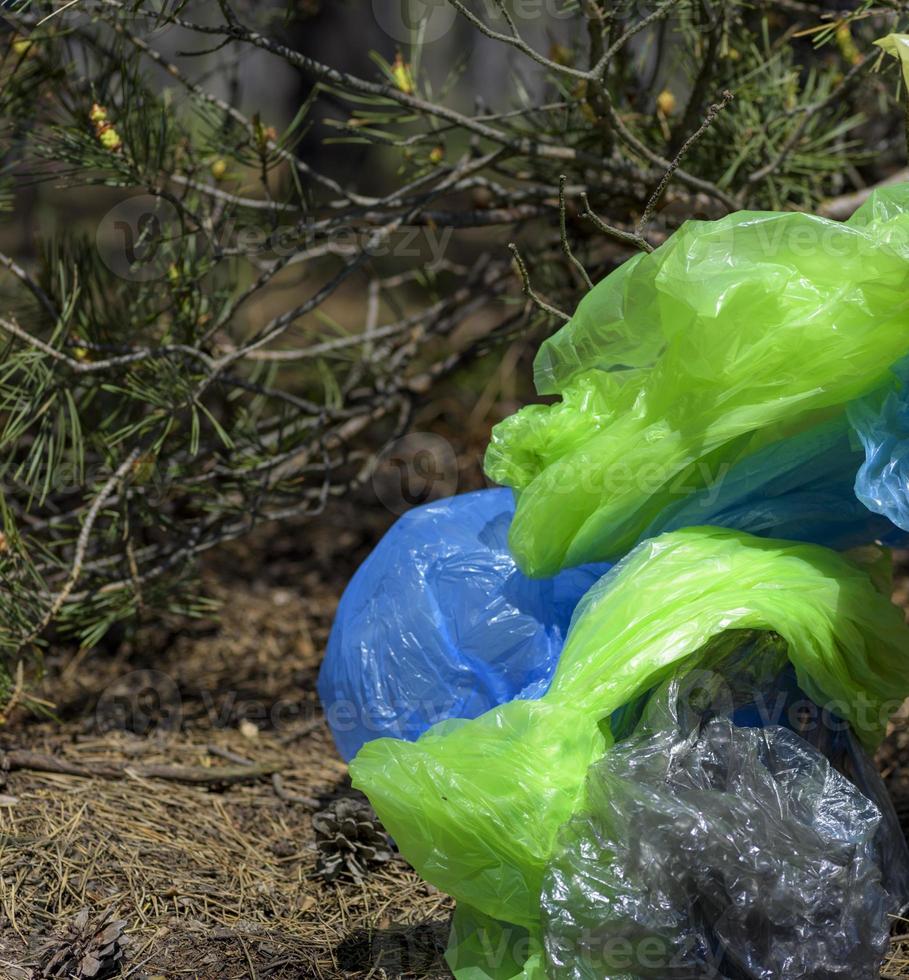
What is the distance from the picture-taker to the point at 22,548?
5.13ft

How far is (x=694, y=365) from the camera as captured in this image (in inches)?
46.0

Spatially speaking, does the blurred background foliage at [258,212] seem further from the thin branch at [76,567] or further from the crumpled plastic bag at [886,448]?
the crumpled plastic bag at [886,448]

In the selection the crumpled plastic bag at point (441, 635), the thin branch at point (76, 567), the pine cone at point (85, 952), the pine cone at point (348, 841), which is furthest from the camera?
the thin branch at point (76, 567)

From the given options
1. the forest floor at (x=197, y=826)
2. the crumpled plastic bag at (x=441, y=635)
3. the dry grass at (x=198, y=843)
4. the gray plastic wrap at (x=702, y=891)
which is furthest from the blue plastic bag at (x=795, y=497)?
the dry grass at (x=198, y=843)

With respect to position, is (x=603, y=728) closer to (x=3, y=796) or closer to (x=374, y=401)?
(x=3, y=796)

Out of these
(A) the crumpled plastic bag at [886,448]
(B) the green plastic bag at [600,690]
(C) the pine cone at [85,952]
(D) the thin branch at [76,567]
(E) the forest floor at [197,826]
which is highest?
(A) the crumpled plastic bag at [886,448]

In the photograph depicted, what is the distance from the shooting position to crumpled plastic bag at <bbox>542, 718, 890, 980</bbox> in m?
1.05

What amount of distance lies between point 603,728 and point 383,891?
437 mm

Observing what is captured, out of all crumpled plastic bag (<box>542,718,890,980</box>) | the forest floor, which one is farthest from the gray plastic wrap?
the forest floor

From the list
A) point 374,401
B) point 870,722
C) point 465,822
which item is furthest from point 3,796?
point 870,722

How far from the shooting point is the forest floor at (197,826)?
1.23 meters

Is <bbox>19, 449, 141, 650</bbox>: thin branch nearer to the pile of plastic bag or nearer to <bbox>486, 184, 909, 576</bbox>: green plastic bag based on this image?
the pile of plastic bag

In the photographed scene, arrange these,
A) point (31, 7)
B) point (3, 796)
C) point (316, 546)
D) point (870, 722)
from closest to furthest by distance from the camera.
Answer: point (870, 722) < point (3, 796) < point (31, 7) < point (316, 546)

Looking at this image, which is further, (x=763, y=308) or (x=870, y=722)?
(x=870, y=722)
